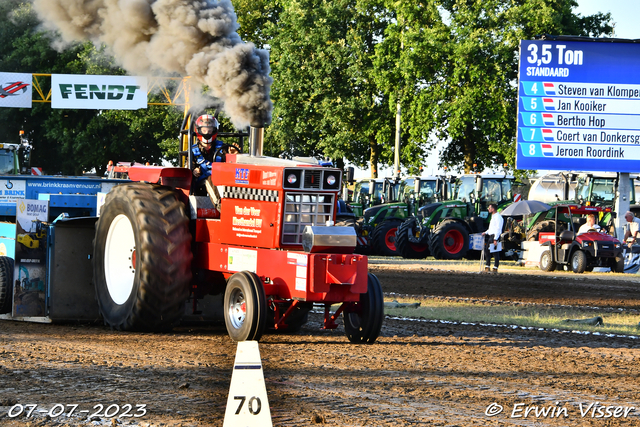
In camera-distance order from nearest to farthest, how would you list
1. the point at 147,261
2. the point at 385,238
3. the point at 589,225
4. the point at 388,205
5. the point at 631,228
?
1. the point at 147,261
2. the point at 589,225
3. the point at 631,228
4. the point at 385,238
5. the point at 388,205

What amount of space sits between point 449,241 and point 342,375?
1899 centimetres

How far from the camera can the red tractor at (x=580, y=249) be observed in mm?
21156

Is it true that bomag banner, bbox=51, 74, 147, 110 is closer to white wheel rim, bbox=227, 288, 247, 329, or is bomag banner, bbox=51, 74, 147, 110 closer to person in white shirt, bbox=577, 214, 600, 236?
person in white shirt, bbox=577, 214, 600, 236

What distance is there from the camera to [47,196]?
44.7ft

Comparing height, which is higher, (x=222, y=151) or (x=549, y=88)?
(x=549, y=88)

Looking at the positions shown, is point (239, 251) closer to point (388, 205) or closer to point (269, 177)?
point (269, 177)

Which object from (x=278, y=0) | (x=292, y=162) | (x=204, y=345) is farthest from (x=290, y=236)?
(x=278, y=0)

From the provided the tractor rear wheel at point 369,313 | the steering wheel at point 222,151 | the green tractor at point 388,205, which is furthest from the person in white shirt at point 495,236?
the tractor rear wheel at point 369,313

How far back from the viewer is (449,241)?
2525 cm

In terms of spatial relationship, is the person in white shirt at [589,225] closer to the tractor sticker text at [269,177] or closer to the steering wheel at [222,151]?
the steering wheel at [222,151]

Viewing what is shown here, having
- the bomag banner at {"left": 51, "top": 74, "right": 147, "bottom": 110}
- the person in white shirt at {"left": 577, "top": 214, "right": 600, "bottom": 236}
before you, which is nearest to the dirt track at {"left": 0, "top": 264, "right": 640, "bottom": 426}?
the person in white shirt at {"left": 577, "top": 214, "right": 600, "bottom": 236}

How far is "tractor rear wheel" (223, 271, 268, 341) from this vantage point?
25.0 ft

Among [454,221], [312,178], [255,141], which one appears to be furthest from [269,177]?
[454,221]

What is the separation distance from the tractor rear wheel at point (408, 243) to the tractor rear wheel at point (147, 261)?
1673cm
